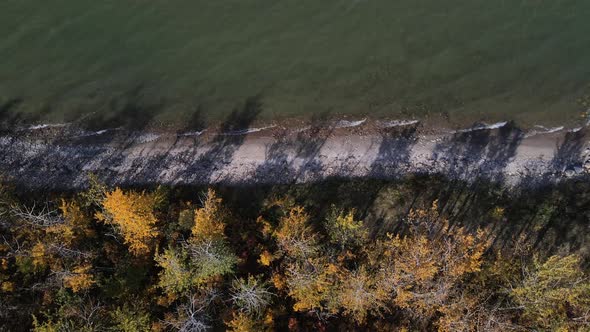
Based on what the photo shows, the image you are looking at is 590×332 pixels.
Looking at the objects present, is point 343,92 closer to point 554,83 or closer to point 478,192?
point 478,192

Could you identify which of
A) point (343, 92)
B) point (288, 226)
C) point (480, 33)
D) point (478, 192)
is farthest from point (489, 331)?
point (480, 33)

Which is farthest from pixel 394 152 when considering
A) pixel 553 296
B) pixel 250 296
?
pixel 250 296

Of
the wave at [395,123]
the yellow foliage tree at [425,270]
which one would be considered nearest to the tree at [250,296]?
the yellow foliage tree at [425,270]

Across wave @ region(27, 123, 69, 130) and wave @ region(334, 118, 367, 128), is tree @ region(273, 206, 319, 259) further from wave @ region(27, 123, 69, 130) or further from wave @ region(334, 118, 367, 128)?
wave @ region(27, 123, 69, 130)

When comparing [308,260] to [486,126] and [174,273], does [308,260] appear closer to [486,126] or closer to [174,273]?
[174,273]

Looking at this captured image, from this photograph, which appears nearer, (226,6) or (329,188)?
(329,188)

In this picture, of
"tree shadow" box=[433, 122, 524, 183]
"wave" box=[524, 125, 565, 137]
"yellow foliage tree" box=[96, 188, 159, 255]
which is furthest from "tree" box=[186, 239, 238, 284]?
"wave" box=[524, 125, 565, 137]

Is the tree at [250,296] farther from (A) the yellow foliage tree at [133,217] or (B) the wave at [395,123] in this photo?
(B) the wave at [395,123]
